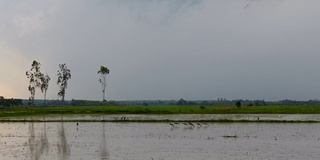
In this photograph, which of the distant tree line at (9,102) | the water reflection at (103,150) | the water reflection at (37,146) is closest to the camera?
the water reflection at (103,150)

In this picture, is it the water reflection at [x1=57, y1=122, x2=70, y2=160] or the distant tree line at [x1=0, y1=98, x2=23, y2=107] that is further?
the distant tree line at [x1=0, y1=98, x2=23, y2=107]

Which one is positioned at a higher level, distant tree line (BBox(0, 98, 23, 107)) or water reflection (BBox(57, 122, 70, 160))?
distant tree line (BBox(0, 98, 23, 107))

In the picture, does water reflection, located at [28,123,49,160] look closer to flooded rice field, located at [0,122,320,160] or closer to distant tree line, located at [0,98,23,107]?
flooded rice field, located at [0,122,320,160]

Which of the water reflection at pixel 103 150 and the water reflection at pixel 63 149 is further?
the water reflection at pixel 63 149

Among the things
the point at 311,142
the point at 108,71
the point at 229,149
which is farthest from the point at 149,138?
the point at 108,71

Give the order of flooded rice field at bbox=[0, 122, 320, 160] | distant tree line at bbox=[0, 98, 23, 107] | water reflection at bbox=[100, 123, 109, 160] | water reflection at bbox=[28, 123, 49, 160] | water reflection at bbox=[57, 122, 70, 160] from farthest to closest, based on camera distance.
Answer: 1. distant tree line at bbox=[0, 98, 23, 107]
2. water reflection at bbox=[28, 123, 49, 160]
3. water reflection at bbox=[57, 122, 70, 160]
4. flooded rice field at bbox=[0, 122, 320, 160]
5. water reflection at bbox=[100, 123, 109, 160]

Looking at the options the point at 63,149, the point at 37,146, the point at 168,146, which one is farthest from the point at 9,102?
the point at 168,146

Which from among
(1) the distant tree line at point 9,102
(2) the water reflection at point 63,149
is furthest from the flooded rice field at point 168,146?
(1) the distant tree line at point 9,102

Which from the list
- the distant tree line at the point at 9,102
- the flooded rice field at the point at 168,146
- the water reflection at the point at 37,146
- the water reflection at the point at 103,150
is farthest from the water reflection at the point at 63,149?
the distant tree line at the point at 9,102

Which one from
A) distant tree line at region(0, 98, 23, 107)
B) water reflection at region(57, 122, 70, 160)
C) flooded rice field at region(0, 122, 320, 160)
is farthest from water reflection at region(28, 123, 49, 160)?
distant tree line at region(0, 98, 23, 107)

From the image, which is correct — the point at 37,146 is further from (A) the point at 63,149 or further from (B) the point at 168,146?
(B) the point at 168,146

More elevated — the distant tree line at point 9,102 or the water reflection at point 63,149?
the distant tree line at point 9,102

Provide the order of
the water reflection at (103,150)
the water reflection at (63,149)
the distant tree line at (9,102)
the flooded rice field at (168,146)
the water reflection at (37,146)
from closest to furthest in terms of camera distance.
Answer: the water reflection at (103,150)
the flooded rice field at (168,146)
the water reflection at (63,149)
the water reflection at (37,146)
the distant tree line at (9,102)

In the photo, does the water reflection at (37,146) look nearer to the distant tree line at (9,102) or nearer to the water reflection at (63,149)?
the water reflection at (63,149)
